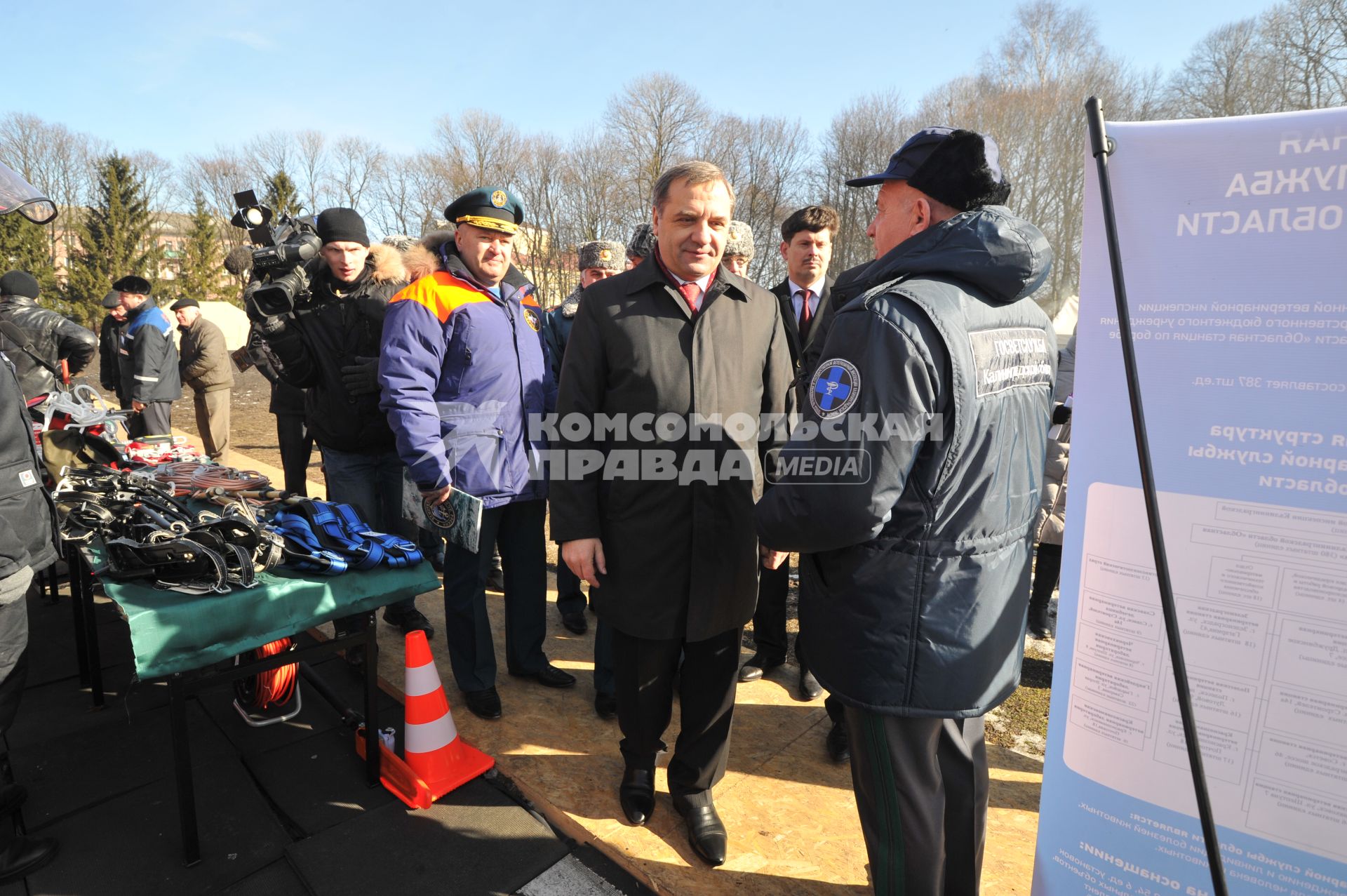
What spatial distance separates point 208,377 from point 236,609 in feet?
20.7

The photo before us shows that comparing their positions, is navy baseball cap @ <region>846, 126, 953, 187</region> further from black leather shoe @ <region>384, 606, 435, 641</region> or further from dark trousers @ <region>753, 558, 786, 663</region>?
black leather shoe @ <region>384, 606, 435, 641</region>

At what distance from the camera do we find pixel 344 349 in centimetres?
357

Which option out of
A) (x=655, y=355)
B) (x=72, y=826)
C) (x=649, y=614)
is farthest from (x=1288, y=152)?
(x=72, y=826)

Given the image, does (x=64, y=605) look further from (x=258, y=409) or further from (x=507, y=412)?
(x=258, y=409)

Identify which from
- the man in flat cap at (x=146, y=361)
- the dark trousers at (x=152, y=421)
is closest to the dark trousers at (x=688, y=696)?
the man in flat cap at (x=146, y=361)

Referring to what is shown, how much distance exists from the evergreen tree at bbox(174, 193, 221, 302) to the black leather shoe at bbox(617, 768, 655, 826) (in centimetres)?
4001

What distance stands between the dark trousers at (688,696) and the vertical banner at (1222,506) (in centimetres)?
114

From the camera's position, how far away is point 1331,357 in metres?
1.23

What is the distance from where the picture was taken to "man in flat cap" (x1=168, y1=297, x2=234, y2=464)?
7.27 metres

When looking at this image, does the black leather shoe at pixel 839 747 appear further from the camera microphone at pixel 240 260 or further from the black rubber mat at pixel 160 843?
the camera microphone at pixel 240 260

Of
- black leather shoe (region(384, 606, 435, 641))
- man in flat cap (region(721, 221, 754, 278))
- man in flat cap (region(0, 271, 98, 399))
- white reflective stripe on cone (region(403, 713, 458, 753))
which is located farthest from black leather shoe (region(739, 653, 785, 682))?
man in flat cap (region(0, 271, 98, 399))

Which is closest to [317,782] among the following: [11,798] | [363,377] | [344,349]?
[11,798]

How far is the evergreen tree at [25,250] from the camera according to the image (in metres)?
28.4

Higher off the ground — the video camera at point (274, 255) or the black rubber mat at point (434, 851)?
the video camera at point (274, 255)
